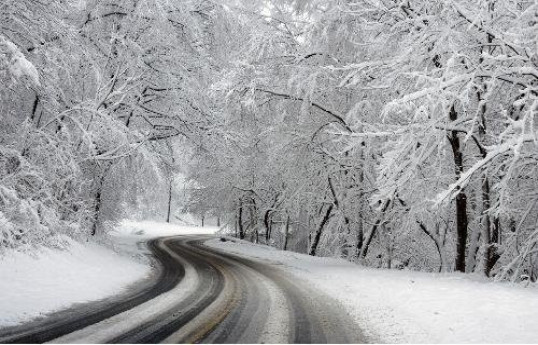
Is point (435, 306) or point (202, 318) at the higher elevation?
point (435, 306)

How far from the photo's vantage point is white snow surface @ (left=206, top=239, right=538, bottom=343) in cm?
766

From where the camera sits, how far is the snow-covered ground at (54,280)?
8.12m

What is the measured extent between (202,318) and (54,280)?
13.4 ft

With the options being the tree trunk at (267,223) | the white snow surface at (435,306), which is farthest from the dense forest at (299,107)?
the tree trunk at (267,223)

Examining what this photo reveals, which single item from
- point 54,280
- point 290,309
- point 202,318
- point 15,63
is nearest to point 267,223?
point 54,280

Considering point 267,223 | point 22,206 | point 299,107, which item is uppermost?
point 299,107

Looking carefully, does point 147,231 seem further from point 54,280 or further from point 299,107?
point 54,280

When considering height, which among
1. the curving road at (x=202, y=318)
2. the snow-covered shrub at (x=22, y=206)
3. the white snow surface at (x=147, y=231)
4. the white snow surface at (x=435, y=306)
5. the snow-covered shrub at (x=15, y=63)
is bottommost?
the curving road at (x=202, y=318)

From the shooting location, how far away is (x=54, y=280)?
10398 millimetres

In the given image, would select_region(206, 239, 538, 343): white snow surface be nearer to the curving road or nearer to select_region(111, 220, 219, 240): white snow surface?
the curving road

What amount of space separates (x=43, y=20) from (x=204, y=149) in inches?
397

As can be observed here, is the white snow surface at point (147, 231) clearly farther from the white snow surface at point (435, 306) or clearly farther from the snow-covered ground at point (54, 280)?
the white snow surface at point (435, 306)

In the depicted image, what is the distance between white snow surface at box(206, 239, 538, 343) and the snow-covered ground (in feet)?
17.5

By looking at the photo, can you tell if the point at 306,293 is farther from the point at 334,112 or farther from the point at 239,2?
the point at 239,2
